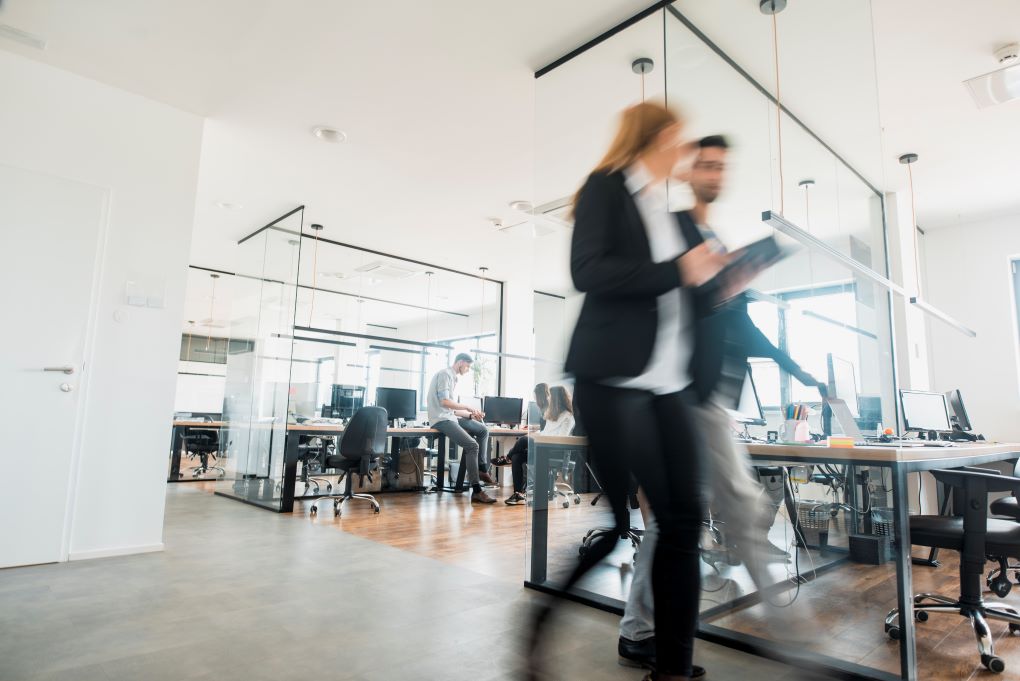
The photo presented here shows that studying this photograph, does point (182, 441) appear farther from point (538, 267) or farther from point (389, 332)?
point (538, 267)

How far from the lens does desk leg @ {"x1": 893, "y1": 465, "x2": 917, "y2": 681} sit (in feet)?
5.80

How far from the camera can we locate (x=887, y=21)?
312 centimetres

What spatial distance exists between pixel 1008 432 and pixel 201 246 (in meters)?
8.94

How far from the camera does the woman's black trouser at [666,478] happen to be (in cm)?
105

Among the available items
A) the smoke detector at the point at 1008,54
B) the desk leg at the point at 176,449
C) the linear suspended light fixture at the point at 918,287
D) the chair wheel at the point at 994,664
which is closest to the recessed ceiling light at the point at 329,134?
the smoke detector at the point at 1008,54

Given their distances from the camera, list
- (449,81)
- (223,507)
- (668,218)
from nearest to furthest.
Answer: (668,218) → (449,81) → (223,507)

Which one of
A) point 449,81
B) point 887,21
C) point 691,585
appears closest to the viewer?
point 691,585

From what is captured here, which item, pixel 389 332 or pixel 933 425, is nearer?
pixel 933 425

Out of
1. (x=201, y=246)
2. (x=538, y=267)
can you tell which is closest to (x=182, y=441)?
(x=201, y=246)

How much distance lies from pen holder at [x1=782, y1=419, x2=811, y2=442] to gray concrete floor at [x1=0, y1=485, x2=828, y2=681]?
3.23 ft

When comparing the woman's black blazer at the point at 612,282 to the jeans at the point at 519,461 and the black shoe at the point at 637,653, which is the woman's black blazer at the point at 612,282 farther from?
the jeans at the point at 519,461

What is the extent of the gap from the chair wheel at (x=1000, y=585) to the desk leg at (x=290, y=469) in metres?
4.71

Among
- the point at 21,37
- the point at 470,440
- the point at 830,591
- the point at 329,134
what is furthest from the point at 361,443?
the point at 830,591

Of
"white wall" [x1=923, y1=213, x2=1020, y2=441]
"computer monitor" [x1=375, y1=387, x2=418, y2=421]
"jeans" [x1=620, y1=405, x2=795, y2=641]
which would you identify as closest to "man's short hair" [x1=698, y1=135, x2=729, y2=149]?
"jeans" [x1=620, y1=405, x2=795, y2=641]
